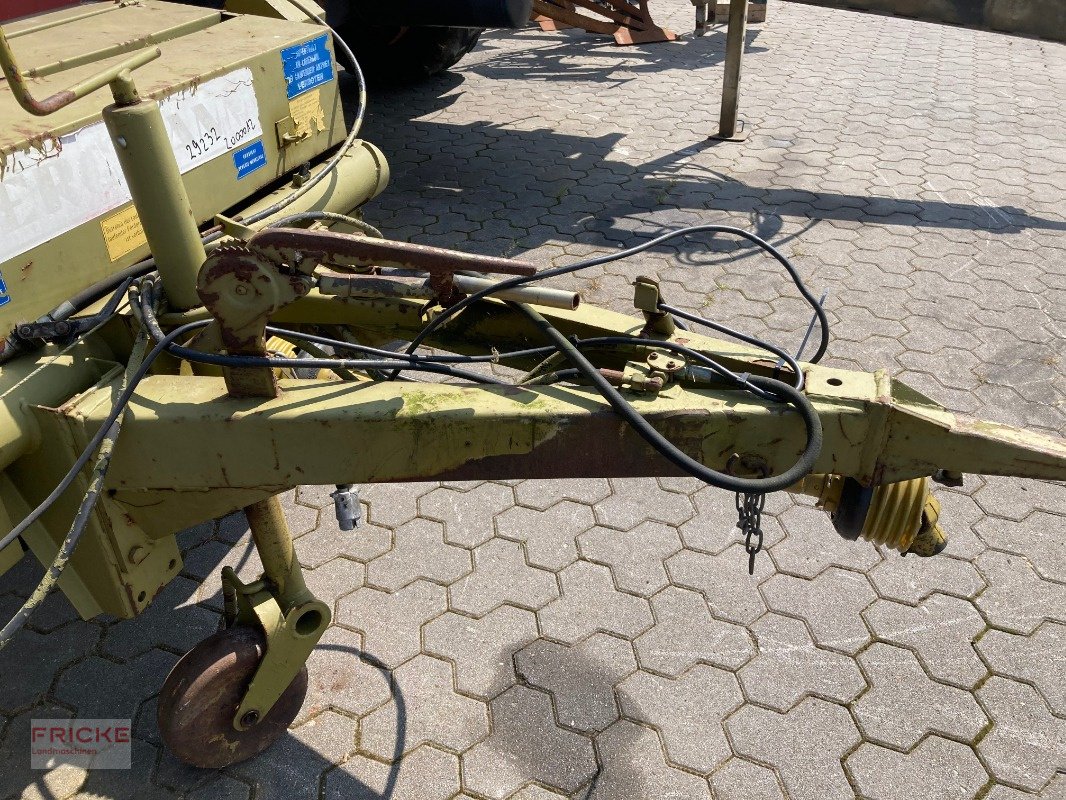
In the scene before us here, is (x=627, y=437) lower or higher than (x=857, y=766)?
higher

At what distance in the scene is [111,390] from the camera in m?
1.70

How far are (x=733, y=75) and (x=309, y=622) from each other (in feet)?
16.5

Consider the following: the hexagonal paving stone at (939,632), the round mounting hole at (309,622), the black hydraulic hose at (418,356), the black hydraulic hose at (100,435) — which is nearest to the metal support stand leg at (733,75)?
the hexagonal paving stone at (939,632)

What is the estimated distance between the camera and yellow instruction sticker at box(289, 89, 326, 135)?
2.81 metres

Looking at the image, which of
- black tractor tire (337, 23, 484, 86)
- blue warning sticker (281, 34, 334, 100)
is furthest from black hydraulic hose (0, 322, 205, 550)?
black tractor tire (337, 23, 484, 86)

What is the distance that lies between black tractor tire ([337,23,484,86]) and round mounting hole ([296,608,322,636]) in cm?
530

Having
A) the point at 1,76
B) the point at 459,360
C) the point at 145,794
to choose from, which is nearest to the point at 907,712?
the point at 459,360

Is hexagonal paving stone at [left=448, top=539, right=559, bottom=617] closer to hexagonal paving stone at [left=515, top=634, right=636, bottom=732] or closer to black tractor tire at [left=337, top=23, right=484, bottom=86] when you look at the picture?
hexagonal paving stone at [left=515, top=634, right=636, bottom=732]

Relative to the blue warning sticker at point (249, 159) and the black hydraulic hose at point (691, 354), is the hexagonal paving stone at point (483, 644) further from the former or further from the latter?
the blue warning sticker at point (249, 159)

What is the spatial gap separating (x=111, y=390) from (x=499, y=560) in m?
1.43

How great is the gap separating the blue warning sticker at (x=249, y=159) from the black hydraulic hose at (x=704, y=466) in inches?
57.6

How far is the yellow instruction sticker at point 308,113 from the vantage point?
9.21 feet

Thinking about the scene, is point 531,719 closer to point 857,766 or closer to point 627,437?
point 857,766

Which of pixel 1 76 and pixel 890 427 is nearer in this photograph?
pixel 890 427
